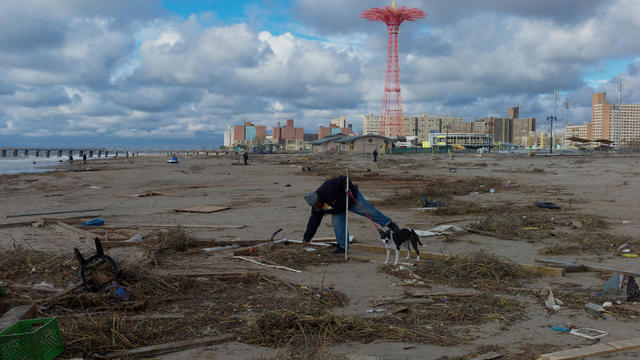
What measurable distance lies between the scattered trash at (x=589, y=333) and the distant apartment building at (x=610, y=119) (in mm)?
134995

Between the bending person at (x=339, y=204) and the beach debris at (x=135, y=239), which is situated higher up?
the bending person at (x=339, y=204)

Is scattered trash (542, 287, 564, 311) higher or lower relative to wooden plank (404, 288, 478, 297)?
higher

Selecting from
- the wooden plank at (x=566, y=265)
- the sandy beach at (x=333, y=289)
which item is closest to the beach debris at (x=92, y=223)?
the sandy beach at (x=333, y=289)

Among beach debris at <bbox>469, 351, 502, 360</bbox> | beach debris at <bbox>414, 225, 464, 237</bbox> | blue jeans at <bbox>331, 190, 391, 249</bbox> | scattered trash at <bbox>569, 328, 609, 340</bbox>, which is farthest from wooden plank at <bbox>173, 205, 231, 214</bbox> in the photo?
scattered trash at <bbox>569, 328, 609, 340</bbox>

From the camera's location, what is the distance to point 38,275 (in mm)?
6910

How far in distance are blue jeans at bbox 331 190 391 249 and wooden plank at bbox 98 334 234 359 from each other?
4225mm

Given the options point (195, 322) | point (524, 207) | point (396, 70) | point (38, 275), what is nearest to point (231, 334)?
point (195, 322)

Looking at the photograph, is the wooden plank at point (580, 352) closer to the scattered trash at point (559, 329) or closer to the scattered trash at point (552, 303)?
the scattered trash at point (559, 329)

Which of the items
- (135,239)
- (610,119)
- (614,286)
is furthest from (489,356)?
(610,119)

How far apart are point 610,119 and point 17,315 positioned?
502ft

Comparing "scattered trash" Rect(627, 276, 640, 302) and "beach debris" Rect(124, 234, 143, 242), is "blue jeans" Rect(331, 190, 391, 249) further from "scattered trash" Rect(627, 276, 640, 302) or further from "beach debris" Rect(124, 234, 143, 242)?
"beach debris" Rect(124, 234, 143, 242)

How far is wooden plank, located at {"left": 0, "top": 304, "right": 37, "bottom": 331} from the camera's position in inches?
177

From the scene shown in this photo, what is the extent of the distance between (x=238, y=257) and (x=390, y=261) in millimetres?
2811

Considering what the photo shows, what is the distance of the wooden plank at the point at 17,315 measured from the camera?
449 cm
